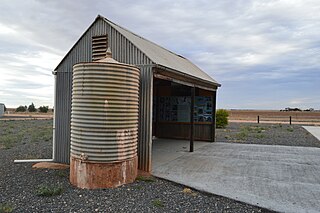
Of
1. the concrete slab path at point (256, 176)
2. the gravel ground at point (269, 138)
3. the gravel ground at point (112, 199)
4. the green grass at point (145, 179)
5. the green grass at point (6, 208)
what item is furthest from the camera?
the gravel ground at point (269, 138)

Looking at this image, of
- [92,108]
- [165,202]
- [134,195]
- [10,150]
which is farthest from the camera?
[10,150]

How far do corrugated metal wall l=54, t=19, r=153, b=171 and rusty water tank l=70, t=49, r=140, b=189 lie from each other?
947 mm

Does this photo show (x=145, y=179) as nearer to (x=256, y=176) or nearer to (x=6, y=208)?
(x=256, y=176)

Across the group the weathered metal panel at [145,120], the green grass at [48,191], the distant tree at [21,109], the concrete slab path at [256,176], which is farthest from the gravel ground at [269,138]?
the distant tree at [21,109]

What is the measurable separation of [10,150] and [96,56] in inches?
221

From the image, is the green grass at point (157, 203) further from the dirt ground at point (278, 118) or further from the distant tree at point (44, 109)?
the distant tree at point (44, 109)

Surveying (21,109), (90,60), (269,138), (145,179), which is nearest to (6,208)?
(145,179)

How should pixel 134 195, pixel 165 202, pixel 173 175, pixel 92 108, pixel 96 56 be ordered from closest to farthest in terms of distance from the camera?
pixel 165 202, pixel 134 195, pixel 92 108, pixel 173 175, pixel 96 56

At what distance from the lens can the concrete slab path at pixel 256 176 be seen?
4899mm

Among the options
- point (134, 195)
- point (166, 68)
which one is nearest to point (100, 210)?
point (134, 195)

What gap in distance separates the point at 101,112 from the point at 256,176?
3841mm

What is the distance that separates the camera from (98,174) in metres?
5.45

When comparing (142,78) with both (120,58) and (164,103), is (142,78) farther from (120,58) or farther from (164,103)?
(164,103)

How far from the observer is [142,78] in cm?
666
